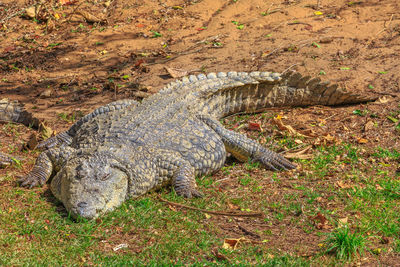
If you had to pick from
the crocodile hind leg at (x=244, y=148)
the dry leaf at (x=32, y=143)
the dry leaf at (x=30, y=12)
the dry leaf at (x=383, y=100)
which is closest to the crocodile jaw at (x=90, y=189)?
the dry leaf at (x=32, y=143)

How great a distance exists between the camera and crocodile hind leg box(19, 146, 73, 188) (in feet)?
17.2

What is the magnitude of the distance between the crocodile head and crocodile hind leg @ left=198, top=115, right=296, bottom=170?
1.58 meters

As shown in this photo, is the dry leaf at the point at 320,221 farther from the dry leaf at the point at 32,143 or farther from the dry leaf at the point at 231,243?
the dry leaf at the point at 32,143

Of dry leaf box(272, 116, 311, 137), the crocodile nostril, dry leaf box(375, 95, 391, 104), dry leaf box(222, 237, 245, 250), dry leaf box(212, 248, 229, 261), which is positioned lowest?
dry leaf box(272, 116, 311, 137)

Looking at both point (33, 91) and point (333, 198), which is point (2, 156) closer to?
point (33, 91)

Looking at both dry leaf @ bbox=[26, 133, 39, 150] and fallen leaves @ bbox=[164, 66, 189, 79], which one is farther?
fallen leaves @ bbox=[164, 66, 189, 79]

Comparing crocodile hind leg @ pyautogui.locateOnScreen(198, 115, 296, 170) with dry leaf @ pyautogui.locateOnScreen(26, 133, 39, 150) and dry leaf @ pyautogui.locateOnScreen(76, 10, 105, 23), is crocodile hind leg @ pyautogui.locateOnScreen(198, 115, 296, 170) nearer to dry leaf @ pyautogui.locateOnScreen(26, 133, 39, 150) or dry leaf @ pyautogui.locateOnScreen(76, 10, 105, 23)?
dry leaf @ pyautogui.locateOnScreen(26, 133, 39, 150)

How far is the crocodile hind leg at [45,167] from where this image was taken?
5.25 metres

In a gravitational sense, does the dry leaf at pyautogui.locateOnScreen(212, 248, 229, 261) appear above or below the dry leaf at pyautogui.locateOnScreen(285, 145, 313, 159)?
above

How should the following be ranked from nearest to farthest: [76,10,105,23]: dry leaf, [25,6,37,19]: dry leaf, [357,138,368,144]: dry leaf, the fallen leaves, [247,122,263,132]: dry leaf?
[357,138,368,144]: dry leaf, [247,122,263,132]: dry leaf, the fallen leaves, [76,10,105,23]: dry leaf, [25,6,37,19]: dry leaf

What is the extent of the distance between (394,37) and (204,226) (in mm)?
5777

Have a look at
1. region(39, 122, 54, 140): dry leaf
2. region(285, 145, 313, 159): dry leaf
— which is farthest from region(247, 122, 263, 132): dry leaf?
region(39, 122, 54, 140): dry leaf

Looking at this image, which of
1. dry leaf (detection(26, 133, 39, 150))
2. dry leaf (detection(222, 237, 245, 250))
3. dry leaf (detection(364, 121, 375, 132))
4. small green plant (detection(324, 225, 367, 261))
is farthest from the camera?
dry leaf (detection(364, 121, 375, 132))

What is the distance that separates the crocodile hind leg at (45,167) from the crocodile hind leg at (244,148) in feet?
6.09
